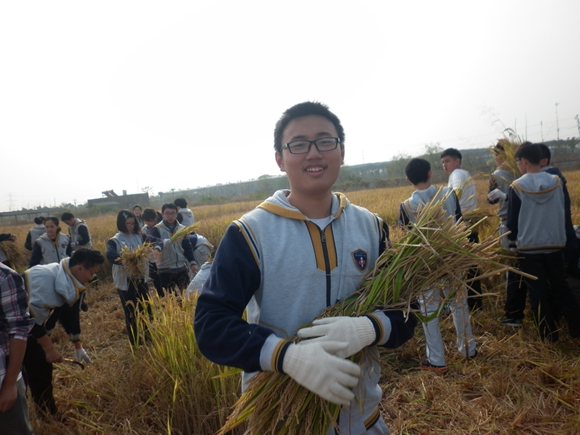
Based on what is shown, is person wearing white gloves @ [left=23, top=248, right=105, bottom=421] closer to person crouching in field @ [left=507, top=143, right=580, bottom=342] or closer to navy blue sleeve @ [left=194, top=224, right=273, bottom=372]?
navy blue sleeve @ [left=194, top=224, right=273, bottom=372]

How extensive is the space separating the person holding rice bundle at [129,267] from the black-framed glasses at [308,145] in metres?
3.31

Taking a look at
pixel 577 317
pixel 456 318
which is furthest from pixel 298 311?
pixel 577 317

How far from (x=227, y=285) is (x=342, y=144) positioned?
0.75m

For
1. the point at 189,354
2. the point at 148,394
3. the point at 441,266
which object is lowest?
Result: the point at 148,394

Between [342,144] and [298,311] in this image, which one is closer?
[298,311]

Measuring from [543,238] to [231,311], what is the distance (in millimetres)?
3295

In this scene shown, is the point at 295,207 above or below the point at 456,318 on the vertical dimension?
above

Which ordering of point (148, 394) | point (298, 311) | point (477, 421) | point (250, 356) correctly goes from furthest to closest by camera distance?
point (148, 394) → point (477, 421) → point (298, 311) → point (250, 356)

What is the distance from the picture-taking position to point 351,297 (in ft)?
4.30

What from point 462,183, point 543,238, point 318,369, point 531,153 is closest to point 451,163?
point 462,183

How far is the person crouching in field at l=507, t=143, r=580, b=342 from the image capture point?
3.17m

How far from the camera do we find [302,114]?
1353 mm

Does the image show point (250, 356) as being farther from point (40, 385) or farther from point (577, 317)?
point (577, 317)

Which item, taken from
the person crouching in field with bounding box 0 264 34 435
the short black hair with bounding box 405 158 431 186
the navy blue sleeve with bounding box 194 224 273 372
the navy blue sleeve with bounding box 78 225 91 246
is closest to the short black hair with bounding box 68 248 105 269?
the person crouching in field with bounding box 0 264 34 435
